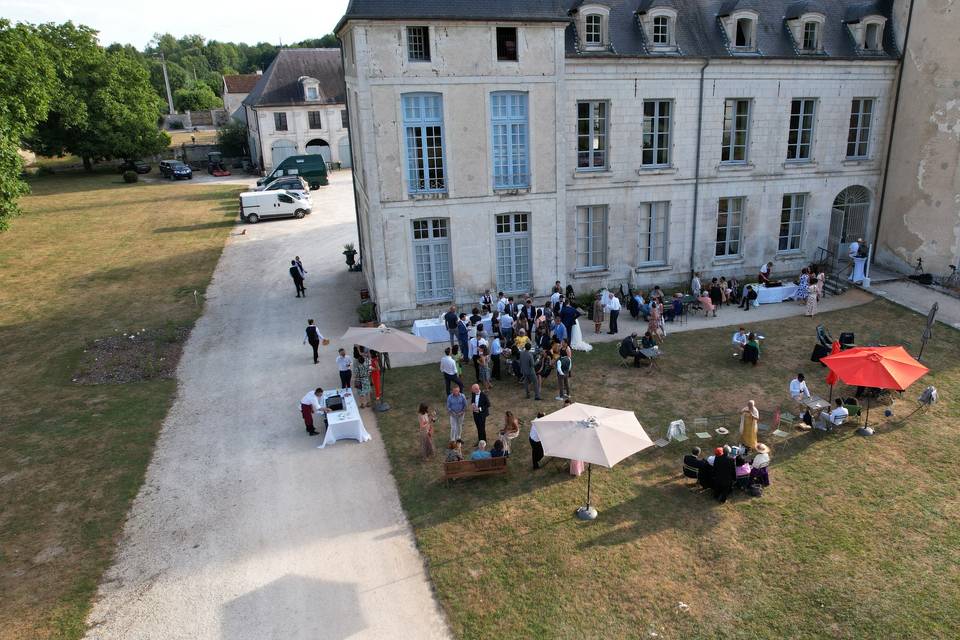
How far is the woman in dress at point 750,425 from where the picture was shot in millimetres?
14297

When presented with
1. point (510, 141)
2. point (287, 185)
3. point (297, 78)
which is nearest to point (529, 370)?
point (510, 141)

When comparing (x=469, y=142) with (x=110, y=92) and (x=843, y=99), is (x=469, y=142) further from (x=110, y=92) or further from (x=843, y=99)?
(x=110, y=92)

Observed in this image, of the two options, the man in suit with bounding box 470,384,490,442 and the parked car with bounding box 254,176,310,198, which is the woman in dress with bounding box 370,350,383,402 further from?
the parked car with bounding box 254,176,310,198

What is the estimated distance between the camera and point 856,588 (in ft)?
34.6

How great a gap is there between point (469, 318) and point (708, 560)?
446 inches

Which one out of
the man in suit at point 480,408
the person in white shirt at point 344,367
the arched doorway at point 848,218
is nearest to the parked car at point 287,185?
the person in white shirt at point 344,367

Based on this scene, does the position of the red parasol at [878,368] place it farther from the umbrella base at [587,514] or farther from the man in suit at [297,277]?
the man in suit at [297,277]

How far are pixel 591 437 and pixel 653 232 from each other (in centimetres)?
1517

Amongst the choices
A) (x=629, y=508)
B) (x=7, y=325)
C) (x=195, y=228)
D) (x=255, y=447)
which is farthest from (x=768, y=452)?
(x=195, y=228)

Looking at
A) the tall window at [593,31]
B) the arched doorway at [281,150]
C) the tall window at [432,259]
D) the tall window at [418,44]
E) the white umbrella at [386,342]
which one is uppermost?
the tall window at [593,31]

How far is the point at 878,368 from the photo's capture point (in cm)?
1454

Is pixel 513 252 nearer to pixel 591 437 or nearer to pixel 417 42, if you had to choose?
pixel 417 42

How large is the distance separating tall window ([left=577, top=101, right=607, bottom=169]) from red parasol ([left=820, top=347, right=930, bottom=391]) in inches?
461

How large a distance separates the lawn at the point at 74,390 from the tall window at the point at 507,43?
14317 mm
